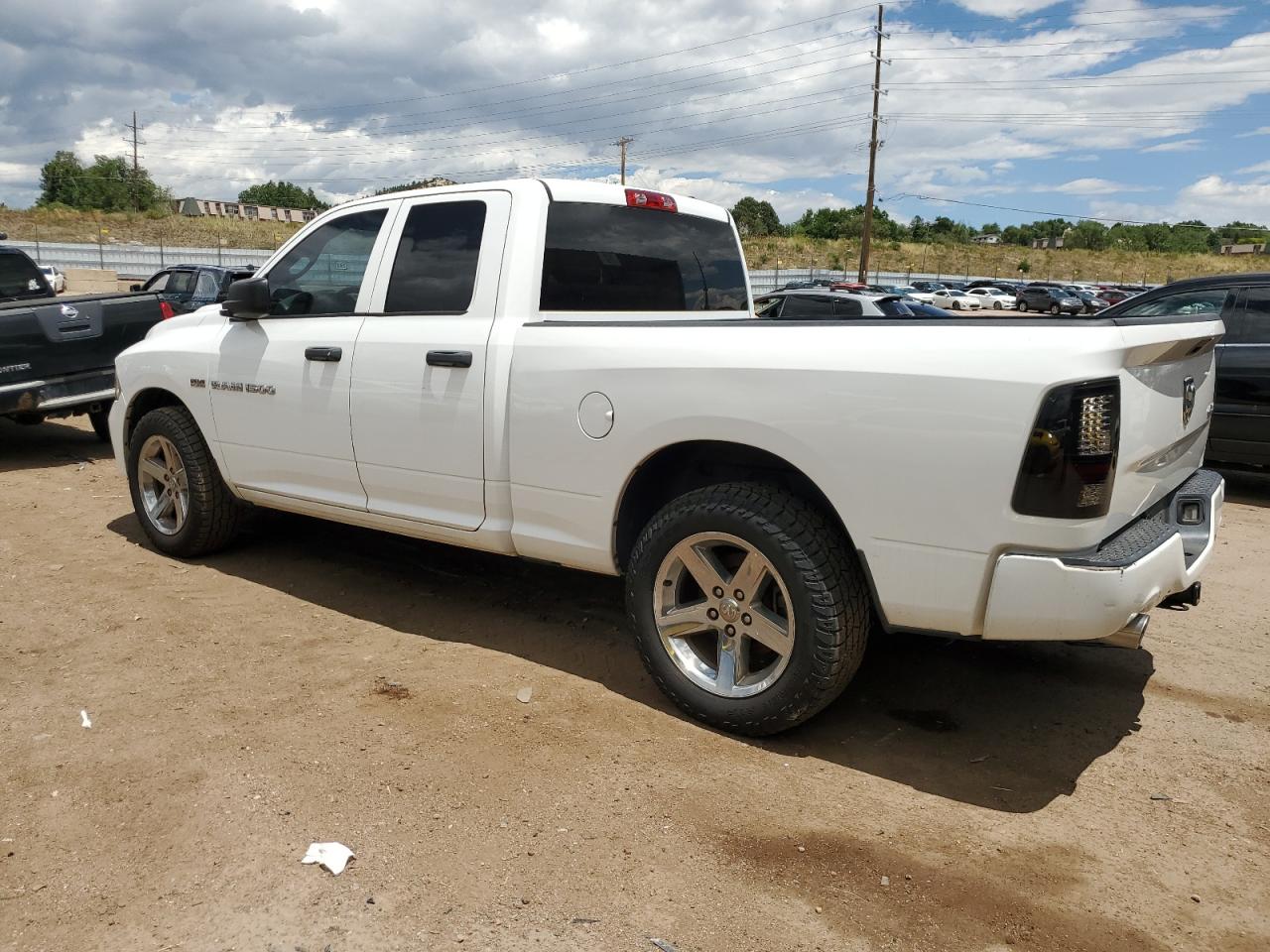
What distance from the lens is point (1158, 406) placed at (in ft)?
9.75

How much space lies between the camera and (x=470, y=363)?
155 inches

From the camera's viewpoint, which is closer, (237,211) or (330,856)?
(330,856)

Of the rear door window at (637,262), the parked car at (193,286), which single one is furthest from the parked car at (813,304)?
the rear door window at (637,262)

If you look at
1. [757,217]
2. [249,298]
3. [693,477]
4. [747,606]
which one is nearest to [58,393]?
[249,298]

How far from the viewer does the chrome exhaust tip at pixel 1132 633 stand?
9.58 ft

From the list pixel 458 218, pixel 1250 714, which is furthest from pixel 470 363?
pixel 1250 714

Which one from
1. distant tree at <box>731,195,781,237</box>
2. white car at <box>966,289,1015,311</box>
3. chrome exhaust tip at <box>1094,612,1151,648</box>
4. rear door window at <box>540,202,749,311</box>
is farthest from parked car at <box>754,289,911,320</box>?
distant tree at <box>731,195,781,237</box>

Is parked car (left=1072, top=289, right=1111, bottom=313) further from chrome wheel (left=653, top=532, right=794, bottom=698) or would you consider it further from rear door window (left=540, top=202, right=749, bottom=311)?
chrome wheel (left=653, top=532, right=794, bottom=698)

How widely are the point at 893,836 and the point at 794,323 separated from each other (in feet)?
5.37

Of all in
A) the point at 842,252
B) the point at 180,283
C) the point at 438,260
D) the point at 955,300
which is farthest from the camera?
the point at 842,252

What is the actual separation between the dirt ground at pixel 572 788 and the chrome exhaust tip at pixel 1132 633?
539 mm

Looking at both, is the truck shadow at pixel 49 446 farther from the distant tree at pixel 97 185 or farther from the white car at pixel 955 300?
the distant tree at pixel 97 185

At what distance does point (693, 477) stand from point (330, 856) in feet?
5.96

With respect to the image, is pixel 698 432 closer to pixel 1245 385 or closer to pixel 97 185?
pixel 1245 385
